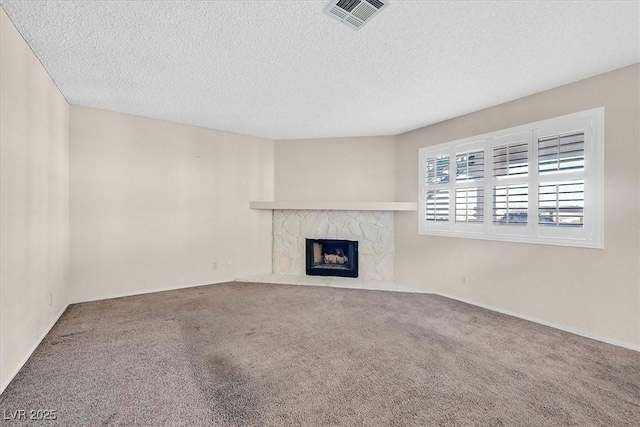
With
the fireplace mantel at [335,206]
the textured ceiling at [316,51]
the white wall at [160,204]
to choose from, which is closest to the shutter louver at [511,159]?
the textured ceiling at [316,51]

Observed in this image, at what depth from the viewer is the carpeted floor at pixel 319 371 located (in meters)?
1.67

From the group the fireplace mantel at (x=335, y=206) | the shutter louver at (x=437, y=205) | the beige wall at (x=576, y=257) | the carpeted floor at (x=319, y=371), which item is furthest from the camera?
the fireplace mantel at (x=335, y=206)

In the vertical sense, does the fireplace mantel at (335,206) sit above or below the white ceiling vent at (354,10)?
below

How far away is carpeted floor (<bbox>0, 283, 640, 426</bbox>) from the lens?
5.48 ft

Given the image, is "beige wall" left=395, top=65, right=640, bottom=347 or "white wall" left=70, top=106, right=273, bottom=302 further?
"white wall" left=70, top=106, right=273, bottom=302

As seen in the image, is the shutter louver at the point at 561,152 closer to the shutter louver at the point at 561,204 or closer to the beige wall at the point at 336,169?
the shutter louver at the point at 561,204

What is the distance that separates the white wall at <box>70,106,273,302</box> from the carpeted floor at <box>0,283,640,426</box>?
0.78 meters

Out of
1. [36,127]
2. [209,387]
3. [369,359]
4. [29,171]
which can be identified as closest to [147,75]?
[36,127]

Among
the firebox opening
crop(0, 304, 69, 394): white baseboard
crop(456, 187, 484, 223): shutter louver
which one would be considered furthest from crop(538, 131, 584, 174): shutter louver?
crop(0, 304, 69, 394): white baseboard

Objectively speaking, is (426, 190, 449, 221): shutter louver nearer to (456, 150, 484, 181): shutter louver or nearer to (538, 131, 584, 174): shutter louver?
(456, 150, 484, 181): shutter louver

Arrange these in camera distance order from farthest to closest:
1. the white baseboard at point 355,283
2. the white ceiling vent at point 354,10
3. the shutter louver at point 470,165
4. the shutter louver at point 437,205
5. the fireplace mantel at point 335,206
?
the fireplace mantel at point 335,206, the shutter louver at point 437,205, the white baseboard at point 355,283, the shutter louver at point 470,165, the white ceiling vent at point 354,10

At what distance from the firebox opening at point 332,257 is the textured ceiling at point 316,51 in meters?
2.42

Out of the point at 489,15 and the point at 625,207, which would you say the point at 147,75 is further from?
the point at 625,207

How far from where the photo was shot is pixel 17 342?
2.10 meters
